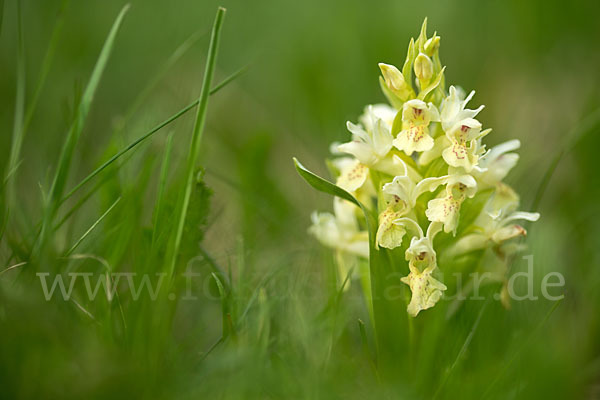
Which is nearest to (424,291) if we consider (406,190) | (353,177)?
(406,190)

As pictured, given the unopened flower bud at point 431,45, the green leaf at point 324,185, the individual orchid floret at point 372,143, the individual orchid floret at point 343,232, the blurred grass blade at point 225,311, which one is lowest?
the blurred grass blade at point 225,311

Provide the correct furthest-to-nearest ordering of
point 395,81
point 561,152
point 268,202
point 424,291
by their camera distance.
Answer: point 268,202 < point 561,152 < point 395,81 < point 424,291

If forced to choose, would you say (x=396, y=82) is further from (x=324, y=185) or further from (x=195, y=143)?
(x=195, y=143)

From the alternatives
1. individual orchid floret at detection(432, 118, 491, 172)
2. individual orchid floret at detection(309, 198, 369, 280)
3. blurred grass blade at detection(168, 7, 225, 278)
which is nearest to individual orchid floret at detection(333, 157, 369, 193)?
individual orchid floret at detection(309, 198, 369, 280)

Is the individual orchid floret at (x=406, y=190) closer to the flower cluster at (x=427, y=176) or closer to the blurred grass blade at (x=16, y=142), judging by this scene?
the flower cluster at (x=427, y=176)

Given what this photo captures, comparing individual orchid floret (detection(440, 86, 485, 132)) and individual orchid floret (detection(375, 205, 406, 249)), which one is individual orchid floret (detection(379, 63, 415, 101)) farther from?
individual orchid floret (detection(375, 205, 406, 249))

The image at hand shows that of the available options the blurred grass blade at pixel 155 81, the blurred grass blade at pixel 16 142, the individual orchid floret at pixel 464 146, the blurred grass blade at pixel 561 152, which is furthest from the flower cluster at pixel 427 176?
the blurred grass blade at pixel 16 142

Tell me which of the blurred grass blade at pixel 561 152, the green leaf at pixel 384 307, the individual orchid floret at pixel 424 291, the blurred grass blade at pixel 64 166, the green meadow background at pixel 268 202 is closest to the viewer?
the green meadow background at pixel 268 202
